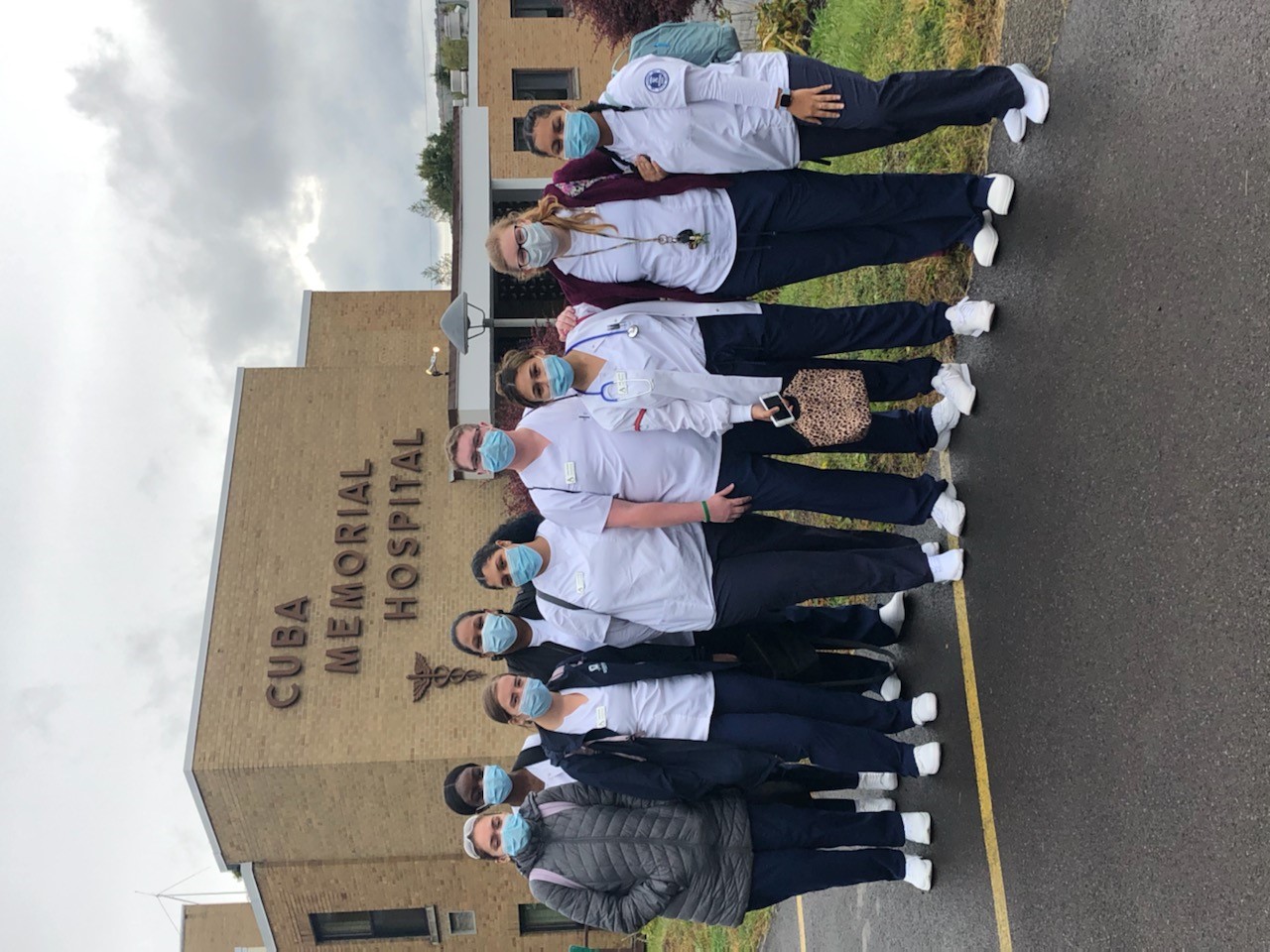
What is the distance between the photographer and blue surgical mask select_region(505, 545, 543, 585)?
4.80m

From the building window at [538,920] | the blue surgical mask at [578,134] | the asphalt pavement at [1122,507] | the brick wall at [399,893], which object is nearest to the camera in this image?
the asphalt pavement at [1122,507]

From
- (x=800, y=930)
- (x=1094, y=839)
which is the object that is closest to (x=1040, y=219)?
(x=1094, y=839)

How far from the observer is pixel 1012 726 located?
16.0 feet

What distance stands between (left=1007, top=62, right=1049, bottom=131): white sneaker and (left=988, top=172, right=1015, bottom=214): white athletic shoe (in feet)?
1.00

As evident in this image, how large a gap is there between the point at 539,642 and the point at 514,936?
10929 millimetres

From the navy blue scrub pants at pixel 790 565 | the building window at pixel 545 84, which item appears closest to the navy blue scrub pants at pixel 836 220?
the navy blue scrub pants at pixel 790 565

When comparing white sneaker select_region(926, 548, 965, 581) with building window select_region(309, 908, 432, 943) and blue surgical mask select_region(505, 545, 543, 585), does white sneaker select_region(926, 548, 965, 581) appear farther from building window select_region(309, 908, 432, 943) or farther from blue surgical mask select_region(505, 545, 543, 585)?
building window select_region(309, 908, 432, 943)

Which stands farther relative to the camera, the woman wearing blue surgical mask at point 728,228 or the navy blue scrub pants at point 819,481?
the navy blue scrub pants at point 819,481

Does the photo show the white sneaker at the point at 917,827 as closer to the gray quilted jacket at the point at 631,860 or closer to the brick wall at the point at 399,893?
the gray quilted jacket at the point at 631,860

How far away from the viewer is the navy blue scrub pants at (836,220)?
16.6 feet

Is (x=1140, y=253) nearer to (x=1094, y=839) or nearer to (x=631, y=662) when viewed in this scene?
(x=1094, y=839)

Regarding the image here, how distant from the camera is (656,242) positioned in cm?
500

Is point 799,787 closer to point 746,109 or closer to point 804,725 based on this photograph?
point 804,725

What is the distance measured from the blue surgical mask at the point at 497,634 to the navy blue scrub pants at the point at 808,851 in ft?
5.35
